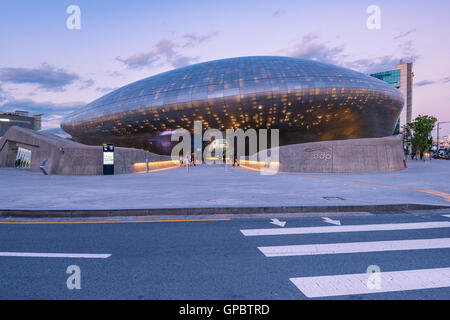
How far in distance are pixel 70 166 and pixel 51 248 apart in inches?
691

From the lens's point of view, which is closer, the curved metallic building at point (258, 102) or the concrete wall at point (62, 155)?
the concrete wall at point (62, 155)

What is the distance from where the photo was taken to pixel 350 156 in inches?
867

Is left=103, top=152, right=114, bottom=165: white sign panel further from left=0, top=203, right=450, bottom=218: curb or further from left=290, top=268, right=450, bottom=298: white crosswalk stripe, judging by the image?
left=290, top=268, right=450, bottom=298: white crosswalk stripe

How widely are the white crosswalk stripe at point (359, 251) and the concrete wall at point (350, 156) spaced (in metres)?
16.3

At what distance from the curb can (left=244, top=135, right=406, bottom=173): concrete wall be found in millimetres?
14613

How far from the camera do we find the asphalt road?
307cm

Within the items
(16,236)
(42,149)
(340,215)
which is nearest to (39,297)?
(16,236)

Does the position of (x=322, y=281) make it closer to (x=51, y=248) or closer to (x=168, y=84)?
(x=51, y=248)

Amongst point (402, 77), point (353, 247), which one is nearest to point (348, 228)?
point (353, 247)

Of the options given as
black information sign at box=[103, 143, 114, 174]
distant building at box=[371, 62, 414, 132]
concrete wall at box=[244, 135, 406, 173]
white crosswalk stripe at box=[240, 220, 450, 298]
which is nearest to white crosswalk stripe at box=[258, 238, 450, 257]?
white crosswalk stripe at box=[240, 220, 450, 298]

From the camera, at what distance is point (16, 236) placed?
5.25 metres

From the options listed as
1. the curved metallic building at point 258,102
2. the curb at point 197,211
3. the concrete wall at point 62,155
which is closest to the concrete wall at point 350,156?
the curb at point 197,211

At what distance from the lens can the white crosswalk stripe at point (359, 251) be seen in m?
3.15

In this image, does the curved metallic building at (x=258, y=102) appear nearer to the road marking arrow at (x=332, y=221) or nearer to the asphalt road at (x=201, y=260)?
the road marking arrow at (x=332, y=221)
